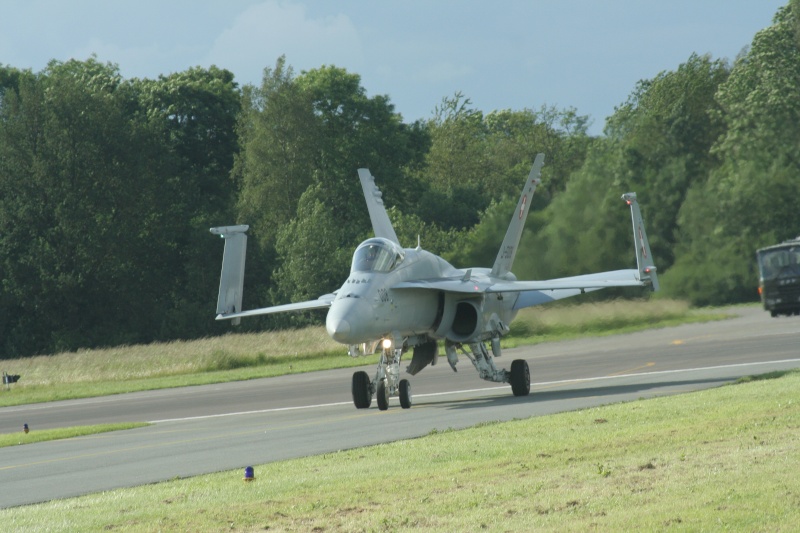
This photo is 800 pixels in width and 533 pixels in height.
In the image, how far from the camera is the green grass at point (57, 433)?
2030 cm

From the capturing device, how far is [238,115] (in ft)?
249

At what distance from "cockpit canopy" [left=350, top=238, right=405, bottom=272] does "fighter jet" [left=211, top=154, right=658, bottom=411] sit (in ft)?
0.06

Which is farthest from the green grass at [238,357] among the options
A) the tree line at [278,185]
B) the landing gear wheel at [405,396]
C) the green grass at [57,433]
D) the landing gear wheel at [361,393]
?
the landing gear wheel at [405,396]

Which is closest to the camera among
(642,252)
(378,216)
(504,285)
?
(642,252)

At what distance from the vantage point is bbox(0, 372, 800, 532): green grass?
8336 mm

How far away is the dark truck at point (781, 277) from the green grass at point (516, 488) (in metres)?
27.5

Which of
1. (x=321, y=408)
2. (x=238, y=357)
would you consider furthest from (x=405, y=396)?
(x=238, y=357)

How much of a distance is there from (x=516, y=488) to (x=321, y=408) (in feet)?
42.8

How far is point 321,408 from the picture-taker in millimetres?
22547

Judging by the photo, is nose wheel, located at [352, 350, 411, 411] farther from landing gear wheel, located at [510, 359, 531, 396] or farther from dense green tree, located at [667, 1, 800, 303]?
dense green tree, located at [667, 1, 800, 303]

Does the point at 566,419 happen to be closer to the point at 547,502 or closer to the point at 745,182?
the point at 547,502

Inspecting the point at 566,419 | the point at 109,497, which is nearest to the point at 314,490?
the point at 109,497

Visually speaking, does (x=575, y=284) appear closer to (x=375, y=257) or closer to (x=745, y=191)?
(x=375, y=257)

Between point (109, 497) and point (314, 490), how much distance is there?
2188mm
